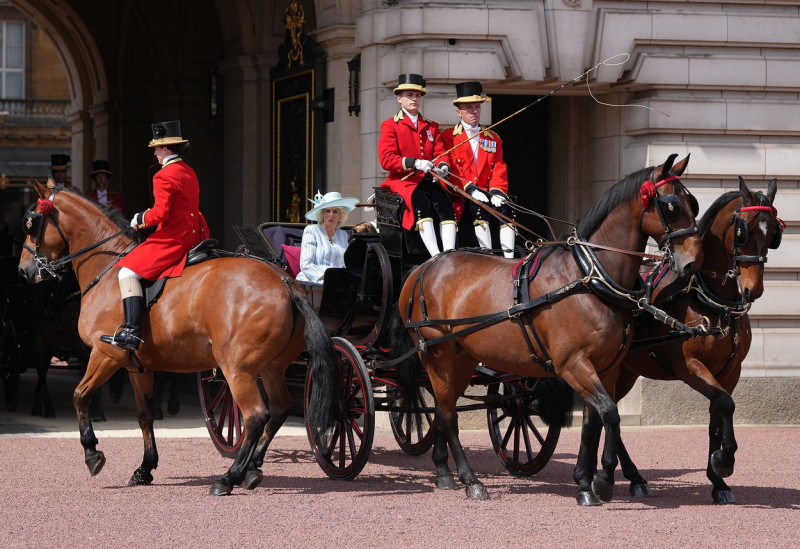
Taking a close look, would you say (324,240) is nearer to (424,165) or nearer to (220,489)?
(424,165)

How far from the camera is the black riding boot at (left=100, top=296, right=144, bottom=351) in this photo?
868cm

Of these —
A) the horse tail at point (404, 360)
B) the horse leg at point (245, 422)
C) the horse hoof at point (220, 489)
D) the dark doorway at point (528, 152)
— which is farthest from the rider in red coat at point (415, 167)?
the dark doorway at point (528, 152)

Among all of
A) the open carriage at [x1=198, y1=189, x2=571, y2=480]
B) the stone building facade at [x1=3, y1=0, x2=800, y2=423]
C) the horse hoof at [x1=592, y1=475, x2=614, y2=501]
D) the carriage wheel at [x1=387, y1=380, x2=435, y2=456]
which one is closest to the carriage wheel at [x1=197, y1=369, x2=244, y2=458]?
the open carriage at [x1=198, y1=189, x2=571, y2=480]

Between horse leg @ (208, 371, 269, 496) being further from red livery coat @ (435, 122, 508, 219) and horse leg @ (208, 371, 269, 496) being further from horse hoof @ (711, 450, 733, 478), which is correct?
horse hoof @ (711, 450, 733, 478)

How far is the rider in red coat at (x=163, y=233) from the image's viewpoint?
8.74m

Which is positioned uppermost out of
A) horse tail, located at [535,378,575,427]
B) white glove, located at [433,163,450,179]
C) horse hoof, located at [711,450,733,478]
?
white glove, located at [433,163,450,179]

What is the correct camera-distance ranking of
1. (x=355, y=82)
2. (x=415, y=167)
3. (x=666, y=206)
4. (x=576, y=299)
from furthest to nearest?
(x=355, y=82) → (x=415, y=167) → (x=576, y=299) → (x=666, y=206)

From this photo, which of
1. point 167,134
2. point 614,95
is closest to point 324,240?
point 167,134

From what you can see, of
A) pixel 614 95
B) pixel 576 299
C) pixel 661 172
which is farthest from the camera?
pixel 614 95

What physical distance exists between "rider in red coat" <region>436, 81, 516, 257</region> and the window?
33.1m

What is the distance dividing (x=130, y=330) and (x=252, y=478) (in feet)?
3.88

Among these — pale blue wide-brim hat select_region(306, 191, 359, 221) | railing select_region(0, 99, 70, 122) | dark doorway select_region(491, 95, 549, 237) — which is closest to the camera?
pale blue wide-brim hat select_region(306, 191, 359, 221)

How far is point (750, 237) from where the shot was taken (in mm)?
→ 8617

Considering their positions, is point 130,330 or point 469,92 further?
point 469,92
